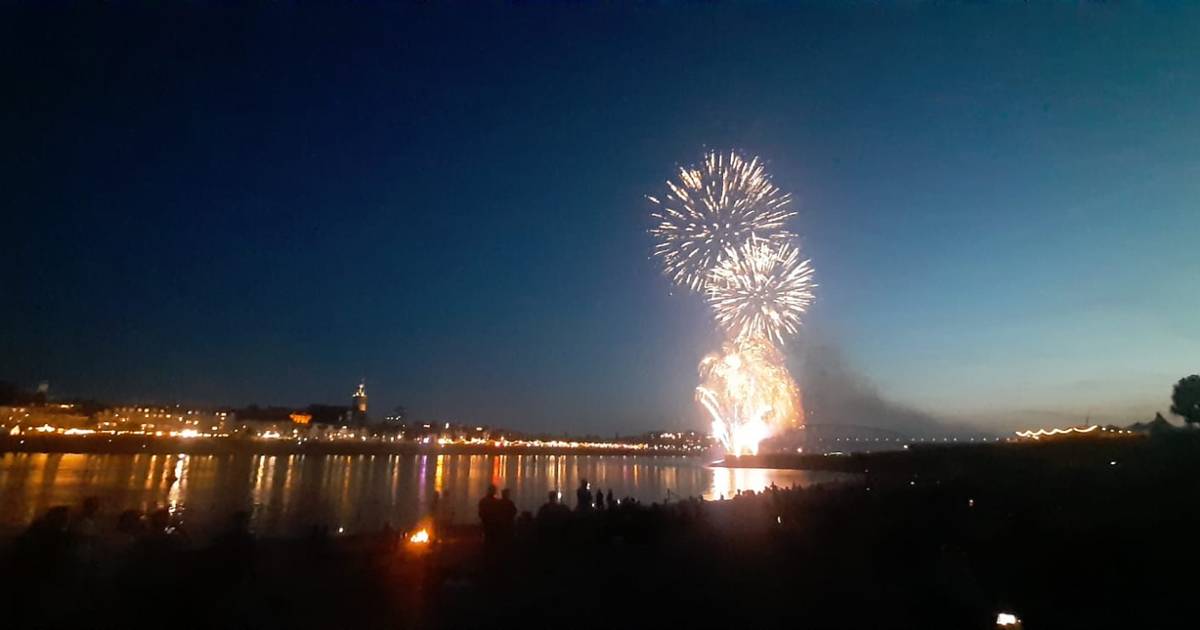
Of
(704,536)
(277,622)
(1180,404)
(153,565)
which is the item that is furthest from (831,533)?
(1180,404)

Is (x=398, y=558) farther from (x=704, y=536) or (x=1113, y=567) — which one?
(x=1113, y=567)

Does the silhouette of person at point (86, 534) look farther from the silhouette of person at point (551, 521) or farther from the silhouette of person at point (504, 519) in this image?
the silhouette of person at point (551, 521)

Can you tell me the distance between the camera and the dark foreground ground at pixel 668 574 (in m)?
8.87

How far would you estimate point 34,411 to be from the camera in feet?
440

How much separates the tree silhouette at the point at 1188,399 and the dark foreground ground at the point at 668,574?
29918 mm

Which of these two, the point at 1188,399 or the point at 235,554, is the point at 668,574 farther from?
the point at 1188,399

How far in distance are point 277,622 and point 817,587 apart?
7.47m

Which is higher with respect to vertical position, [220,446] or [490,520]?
[220,446]

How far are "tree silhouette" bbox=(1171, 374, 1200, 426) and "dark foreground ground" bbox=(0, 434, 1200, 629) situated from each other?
29918 millimetres

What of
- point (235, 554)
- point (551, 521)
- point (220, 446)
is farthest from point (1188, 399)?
point (220, 446)

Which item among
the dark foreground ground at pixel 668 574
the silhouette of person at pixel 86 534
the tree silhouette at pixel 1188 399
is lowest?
the dark foreground ground at pixel 668 574

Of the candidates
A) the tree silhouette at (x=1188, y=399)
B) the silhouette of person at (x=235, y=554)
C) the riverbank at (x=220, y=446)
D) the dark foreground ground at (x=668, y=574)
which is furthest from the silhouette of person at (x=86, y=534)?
the riverbank at (x=220, y=446)

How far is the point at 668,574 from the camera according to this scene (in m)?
11.5

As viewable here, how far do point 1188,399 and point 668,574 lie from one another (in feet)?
150
